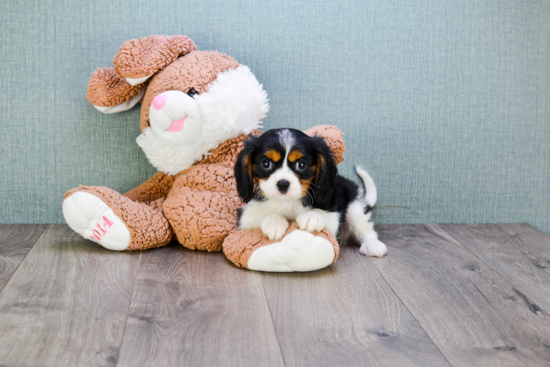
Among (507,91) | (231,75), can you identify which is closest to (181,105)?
(231,75)

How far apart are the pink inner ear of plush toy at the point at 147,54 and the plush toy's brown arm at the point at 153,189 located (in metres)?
0.42

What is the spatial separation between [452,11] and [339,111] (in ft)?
2.19

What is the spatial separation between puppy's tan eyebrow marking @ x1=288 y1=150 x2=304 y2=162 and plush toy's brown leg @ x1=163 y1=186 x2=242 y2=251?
0.39 meters

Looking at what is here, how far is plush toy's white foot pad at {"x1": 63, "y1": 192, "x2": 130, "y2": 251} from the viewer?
1.88m

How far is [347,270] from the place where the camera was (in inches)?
72.9

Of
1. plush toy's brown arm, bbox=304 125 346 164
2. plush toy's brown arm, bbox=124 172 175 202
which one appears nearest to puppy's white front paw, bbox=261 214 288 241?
plush toy's brown arm, bbox=304 125 346 164

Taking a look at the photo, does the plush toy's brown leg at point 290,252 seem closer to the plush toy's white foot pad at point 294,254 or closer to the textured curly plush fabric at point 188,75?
the plush toy's white foot pad at point 294,254

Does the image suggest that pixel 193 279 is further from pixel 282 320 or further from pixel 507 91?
pixel 507 91

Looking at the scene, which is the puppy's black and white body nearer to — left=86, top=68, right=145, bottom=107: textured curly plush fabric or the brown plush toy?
the brown plush toy

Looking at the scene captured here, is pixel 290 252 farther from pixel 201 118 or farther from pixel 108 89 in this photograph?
pixel 108 89

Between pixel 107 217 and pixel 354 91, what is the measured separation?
3.85 feet

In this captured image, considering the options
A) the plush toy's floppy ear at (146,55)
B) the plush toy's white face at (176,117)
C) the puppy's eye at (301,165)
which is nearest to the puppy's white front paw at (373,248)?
the puppy's eye at (301,165)

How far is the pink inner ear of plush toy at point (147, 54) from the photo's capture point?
1.98m

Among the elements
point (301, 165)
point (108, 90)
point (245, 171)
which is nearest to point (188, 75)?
point (108, 90)
